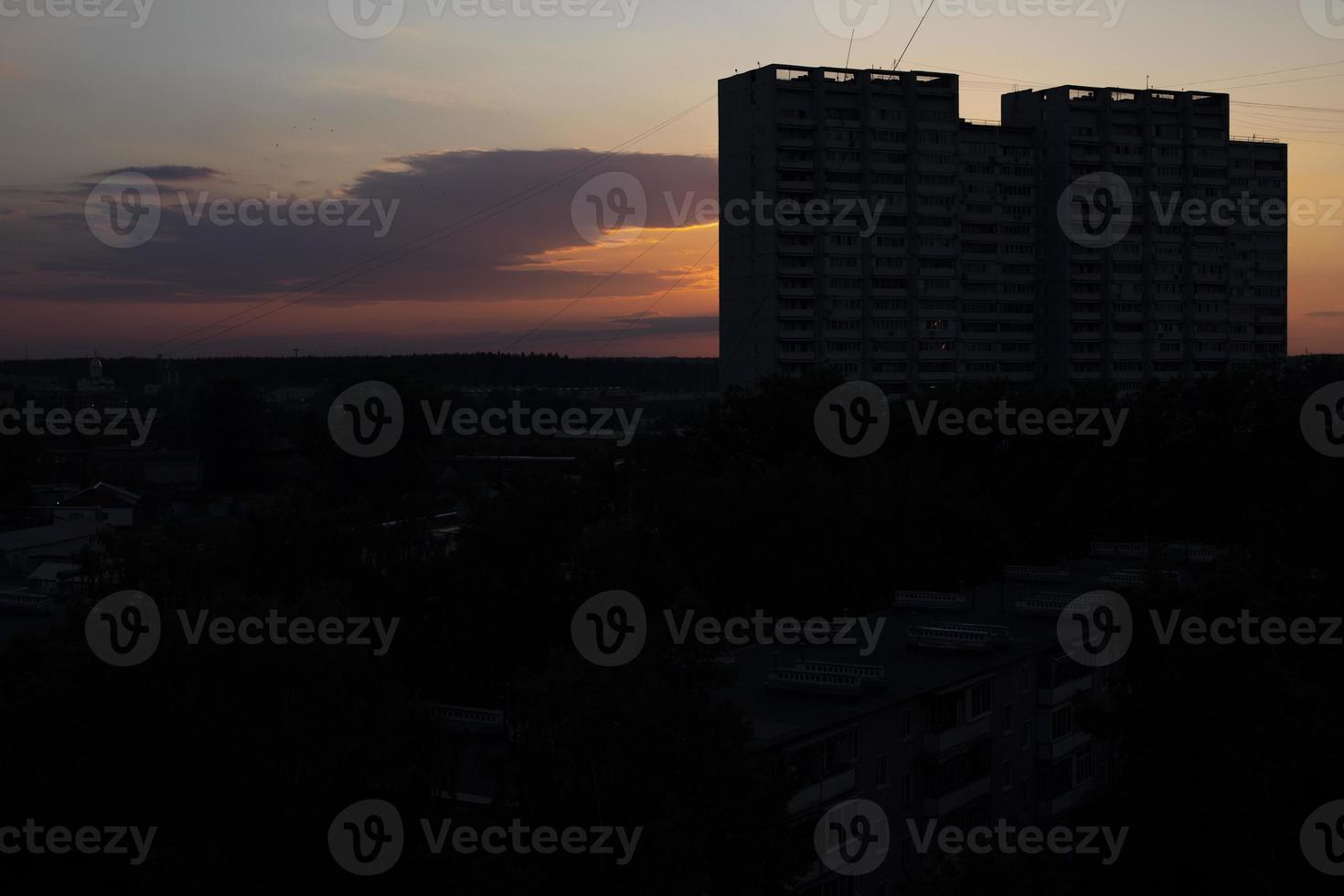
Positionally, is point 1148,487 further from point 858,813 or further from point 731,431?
point 858,813

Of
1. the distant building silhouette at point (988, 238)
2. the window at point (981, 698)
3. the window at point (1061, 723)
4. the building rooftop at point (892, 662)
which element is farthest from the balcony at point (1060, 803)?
the distant building silhouette at point (988, 238)

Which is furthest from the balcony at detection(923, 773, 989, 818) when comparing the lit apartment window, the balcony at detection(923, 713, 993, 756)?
the lit apartment window

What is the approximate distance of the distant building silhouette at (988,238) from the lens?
60.4m

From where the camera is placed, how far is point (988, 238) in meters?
66.7

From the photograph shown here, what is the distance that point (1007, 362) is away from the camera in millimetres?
67250

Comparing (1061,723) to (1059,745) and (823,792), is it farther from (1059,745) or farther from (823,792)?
A: (823,792)

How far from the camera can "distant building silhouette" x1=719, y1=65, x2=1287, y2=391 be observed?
198 ft

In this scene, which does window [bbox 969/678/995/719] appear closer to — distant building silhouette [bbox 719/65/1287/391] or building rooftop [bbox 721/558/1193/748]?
building rooftop [bbox 721/558/1193/748]

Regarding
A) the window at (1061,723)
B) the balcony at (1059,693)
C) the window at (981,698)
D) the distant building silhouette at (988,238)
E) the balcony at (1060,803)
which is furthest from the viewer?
the distant building silhouette at (988,238)

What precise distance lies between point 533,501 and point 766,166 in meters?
40.1

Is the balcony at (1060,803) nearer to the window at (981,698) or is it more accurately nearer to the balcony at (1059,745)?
the balcony at (1059,745)

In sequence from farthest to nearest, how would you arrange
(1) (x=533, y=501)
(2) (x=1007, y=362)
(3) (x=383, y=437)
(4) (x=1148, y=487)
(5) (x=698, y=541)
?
1. (2) (x=1007, y=362)
2. (3) (x=383, y=437)
3. (4) (x=1148, y=487)
4. (5) (x=698, y=541)
5. (1) (x=533, y=501)

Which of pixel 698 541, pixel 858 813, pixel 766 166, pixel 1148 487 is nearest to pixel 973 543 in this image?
pixel 698 541

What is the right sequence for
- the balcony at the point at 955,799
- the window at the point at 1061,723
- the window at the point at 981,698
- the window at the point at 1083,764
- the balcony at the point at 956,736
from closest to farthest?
the balcony at the point at 956,736 < the balcony at the point at 955,799 < the window at the point at 981,698 < the window at the point at 1061,723 < the window at the point at 1083,764
